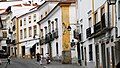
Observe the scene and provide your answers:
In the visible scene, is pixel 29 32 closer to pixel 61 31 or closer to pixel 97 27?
pixel 61 31

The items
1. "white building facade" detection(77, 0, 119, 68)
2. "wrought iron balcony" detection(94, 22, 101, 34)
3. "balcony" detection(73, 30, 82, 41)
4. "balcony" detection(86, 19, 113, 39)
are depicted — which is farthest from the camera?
"balcony" detection(73, 30, 82, 41)

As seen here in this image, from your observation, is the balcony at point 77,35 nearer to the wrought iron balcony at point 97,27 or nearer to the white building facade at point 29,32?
the wrought iron balcony at point 97,27

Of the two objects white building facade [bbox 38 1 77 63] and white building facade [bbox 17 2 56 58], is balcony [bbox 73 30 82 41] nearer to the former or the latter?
white building facade [bbox 38 1 77 63]

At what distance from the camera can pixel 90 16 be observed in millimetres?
37031

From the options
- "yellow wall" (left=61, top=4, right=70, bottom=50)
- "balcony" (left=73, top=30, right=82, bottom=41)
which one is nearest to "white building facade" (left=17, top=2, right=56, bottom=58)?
"yellow wall" (left=61, top=4, right=70, bottom=50)

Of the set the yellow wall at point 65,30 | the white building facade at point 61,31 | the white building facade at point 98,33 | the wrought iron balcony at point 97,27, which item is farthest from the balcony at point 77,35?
the wrought iron balcony at point 97,27

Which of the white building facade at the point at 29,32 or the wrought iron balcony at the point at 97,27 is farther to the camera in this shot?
the white building facade at the point at 29,32

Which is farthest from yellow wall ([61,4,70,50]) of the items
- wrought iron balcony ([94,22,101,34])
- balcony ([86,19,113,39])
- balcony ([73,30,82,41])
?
wrought iron balcony ([94,22,101,34])

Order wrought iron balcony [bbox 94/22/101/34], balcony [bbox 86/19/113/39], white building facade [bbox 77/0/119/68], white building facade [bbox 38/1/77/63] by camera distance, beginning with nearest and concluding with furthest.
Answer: white building facade [bbox 77/0/119/68] < balcony [bbox 86/19/113/39] < wrought iron balcony [bbox 94/22/101/34] < white building facade [bbox 38/1/77/63]

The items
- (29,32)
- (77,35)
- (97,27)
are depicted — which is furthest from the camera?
(29,32)

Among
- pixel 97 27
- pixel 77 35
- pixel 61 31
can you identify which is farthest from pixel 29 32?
pixel 97 27

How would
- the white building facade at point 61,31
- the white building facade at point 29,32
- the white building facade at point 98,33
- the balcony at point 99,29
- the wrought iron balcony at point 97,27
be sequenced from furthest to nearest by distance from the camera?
the white building facade at point 29,32 < the white building facade at point 61,31 < the wrought iron balcony at point 97,27 < the balcony at point 99,29 < the white building facade at point 98,33

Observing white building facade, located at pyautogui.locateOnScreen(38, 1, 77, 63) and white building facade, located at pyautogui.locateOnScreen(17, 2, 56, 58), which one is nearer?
white building facade, located at pyautogui.locateOnScreen(38, 1, 77, 63)

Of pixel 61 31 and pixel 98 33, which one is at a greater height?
pixel 61 31
